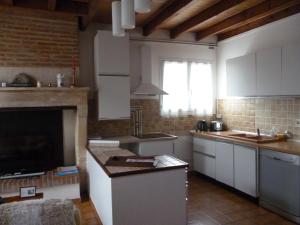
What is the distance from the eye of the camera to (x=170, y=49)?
453cm

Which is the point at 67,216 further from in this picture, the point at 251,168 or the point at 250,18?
the point at 250,18

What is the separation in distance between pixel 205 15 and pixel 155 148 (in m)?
2.04

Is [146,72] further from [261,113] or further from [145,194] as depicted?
[145,194]

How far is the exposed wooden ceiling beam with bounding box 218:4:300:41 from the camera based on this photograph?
3.37 meters

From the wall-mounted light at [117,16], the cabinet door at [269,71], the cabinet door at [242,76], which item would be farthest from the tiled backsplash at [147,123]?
the wall-mounted light at [117,16]

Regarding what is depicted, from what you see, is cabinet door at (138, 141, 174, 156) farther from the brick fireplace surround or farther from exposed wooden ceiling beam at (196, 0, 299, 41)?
exposed wooden ceiling beam at (196, 0, 299, 41)

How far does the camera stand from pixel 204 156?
431 centimetres

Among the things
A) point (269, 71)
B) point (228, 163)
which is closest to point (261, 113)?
point (269, 71)

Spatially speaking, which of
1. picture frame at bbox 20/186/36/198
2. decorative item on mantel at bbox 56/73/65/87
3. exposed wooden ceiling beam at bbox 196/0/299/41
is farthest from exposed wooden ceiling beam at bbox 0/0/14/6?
exposed wooden ceiling beam at bbox 196/0/299/41

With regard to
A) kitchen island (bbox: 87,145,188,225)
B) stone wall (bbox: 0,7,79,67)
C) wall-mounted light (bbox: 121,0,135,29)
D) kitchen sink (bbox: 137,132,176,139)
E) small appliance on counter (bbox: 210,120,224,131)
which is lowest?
kitchen island (bbox: 87,145,188,225)

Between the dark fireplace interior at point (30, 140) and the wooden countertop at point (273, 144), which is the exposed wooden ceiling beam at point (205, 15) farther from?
the dark fireplace interior at point (30, 140)

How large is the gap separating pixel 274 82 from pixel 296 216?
161 centimetres

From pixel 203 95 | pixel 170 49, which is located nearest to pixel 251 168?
pixel 203 95

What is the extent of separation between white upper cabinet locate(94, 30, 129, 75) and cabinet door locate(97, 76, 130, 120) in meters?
0.11
